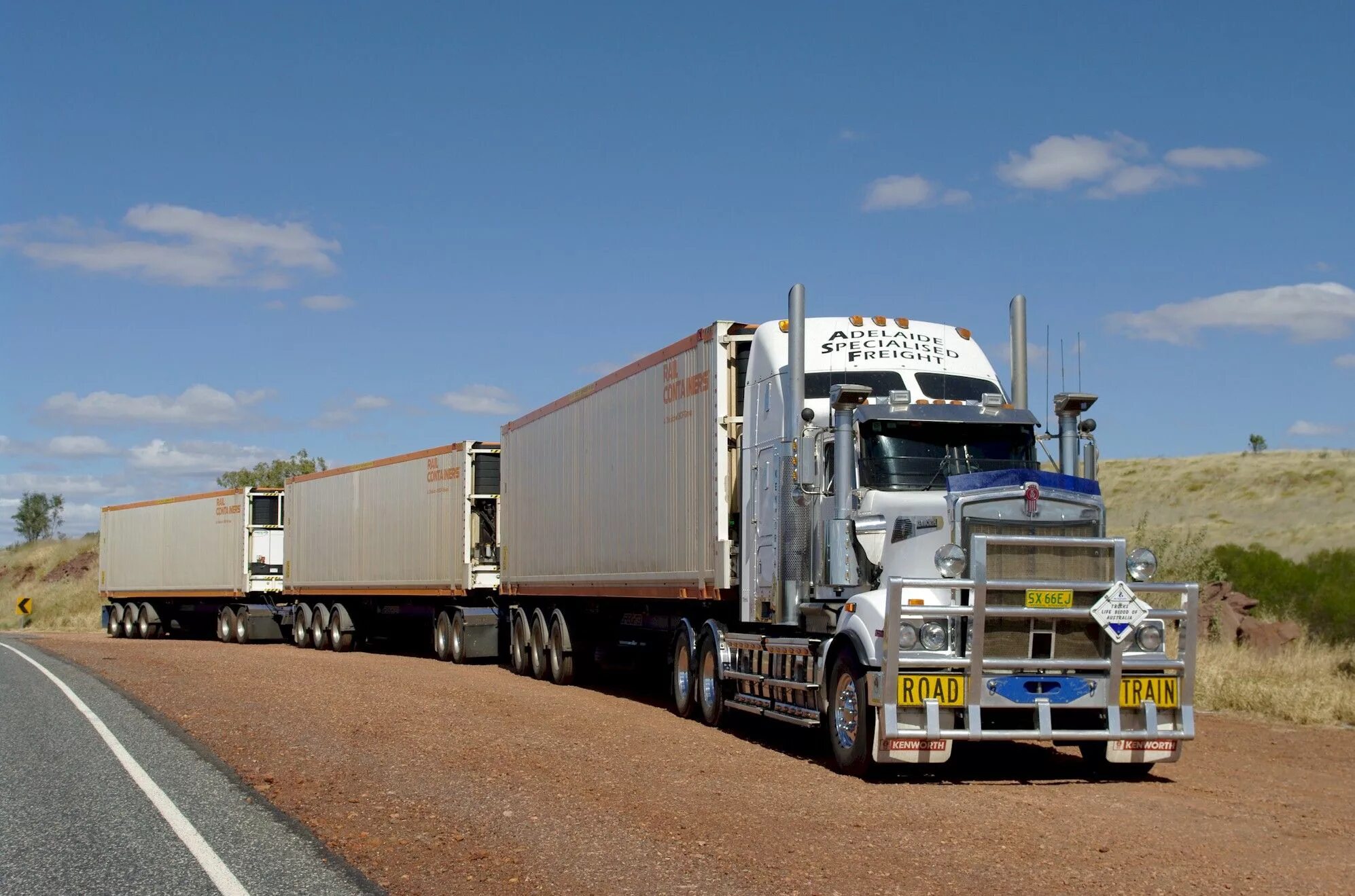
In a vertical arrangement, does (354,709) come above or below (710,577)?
below

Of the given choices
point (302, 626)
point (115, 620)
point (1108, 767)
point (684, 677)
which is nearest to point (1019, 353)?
point (1108, 767)

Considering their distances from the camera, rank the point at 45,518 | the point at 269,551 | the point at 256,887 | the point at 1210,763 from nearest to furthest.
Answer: the point at 256,887 < the point at 1210,763 < the point at 269,551 < the point at 45,518

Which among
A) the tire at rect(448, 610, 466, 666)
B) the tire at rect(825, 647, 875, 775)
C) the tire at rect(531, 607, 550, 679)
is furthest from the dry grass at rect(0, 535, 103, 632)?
the tire at rect(825, 647, 875, 775)

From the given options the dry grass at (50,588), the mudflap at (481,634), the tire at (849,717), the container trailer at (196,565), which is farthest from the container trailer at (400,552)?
the dry grass at (50,588)

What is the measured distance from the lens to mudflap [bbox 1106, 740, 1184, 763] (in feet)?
37.3

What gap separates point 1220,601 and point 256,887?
21471 mm

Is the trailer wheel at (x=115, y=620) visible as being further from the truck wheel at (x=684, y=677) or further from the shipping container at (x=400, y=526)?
the truck wheel at (x=684, y=677)

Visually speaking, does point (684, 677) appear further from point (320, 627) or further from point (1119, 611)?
point (320, 627)

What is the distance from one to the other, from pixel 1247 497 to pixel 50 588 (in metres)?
61.7

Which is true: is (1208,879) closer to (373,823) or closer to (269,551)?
(373,823)

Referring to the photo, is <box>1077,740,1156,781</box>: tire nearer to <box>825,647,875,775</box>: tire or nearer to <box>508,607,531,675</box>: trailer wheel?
<box>825,647,875,775</box>: tire

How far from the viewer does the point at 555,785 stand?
10.8 metres

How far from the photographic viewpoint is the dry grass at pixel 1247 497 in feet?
180

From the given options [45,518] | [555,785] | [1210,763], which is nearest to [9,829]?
[555,785]
